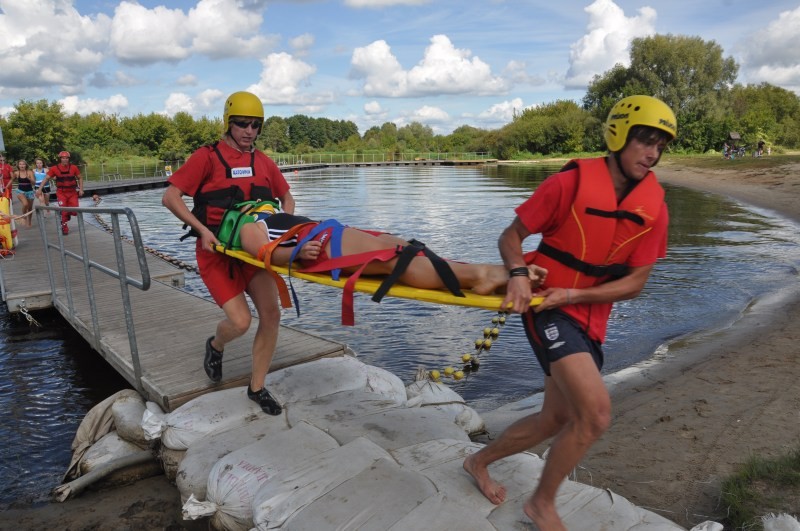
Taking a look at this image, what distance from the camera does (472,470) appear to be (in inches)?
136

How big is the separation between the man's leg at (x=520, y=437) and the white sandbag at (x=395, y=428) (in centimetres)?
77

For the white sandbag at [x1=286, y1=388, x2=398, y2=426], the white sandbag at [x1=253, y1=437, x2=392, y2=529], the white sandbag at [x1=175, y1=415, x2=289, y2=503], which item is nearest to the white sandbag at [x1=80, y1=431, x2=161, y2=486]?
the white sandbag at [x1=175, y1=415, x2=289, y2=503]

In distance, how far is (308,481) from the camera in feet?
11.7

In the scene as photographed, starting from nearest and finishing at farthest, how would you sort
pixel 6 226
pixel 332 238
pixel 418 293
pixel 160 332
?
1. pixel 418 293
2. pixel 332 238
3. pixel 160 332
4. pixel 6 226

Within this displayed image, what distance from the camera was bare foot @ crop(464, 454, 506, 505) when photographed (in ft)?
10.8

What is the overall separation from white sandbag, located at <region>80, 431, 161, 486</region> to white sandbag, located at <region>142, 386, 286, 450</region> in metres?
0.35

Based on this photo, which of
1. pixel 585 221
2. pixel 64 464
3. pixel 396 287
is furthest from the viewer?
pixel 64 464

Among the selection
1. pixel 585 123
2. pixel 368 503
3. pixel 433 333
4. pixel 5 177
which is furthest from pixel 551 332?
pixel 585 123

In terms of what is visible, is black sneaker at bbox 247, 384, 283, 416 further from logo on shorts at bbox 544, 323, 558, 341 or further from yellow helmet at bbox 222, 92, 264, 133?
logo on shorts at bbox 544, 323, 558, 341

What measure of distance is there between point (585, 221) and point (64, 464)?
509 centimetres

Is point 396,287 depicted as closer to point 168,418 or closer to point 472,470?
point 472,470

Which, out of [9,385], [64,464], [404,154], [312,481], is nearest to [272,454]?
[312,481]

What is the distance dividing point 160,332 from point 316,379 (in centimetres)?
252

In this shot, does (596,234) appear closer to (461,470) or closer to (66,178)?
(461,470)
